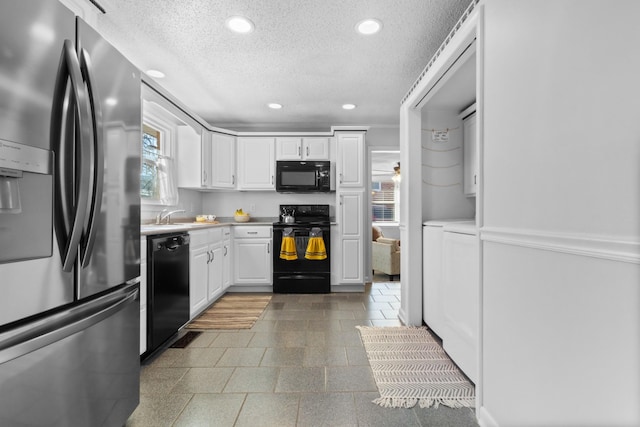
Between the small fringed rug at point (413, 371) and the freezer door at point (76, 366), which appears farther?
the small fringed rug at point (413, 371)

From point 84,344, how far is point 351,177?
3599 mm

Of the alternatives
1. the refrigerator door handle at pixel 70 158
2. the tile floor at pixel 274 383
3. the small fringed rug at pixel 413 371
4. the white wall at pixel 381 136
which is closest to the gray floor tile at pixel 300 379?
the tile floor at pixel 274 383

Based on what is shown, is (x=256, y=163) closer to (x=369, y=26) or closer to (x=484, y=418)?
(x=369, y=26)

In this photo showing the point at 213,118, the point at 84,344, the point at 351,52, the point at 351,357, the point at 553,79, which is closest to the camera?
the point at 553,79

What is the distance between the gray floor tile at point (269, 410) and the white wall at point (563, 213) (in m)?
0.99

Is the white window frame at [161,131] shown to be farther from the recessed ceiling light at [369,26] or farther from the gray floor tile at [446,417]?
the gray floor tile at [446,417]

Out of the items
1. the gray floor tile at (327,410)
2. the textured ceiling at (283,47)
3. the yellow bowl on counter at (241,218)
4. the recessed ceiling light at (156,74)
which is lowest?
the gray floor tile at (327,410)

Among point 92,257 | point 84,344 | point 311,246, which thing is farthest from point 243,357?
point 311,246

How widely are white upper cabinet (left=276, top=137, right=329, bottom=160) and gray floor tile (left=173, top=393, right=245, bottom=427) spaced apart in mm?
3361

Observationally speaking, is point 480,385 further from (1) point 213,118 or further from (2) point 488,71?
(1) point 213,118

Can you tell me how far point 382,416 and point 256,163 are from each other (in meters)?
3.70

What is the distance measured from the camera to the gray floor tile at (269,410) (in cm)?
156

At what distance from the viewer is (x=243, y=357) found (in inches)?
90.1

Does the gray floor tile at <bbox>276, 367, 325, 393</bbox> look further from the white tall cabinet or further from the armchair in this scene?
the armchair
